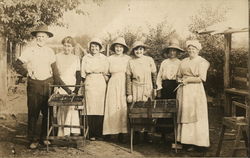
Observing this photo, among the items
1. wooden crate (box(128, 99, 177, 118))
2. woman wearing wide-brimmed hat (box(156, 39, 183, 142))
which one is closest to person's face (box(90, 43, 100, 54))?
woman wearing wide-brimmed hat (box(156, 39, 183, 142))

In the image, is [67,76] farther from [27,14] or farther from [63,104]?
[27,14]

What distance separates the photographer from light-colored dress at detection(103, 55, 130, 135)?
4133 millimetres

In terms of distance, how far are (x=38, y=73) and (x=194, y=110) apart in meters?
1.75

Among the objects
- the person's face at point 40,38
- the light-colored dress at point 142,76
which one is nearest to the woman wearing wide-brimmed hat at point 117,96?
the light-colored dress at point 142,76

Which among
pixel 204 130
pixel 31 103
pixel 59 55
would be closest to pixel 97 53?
pixel 59 55

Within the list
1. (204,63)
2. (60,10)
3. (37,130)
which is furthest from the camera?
(37,130)

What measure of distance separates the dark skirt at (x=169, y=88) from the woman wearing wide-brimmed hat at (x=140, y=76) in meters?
0.12

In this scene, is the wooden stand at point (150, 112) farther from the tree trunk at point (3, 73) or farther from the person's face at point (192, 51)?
the tree trunk at point (3, 73)

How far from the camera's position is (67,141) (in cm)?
385

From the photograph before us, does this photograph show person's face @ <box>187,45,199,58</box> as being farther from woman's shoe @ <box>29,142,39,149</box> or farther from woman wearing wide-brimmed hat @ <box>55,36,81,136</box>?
woman's shoe @ <box>29,142,39,149</box>

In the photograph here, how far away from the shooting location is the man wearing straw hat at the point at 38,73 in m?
3.92

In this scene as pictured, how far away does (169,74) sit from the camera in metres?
4.02

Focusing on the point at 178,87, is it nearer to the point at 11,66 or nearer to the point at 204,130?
the point at 204,130

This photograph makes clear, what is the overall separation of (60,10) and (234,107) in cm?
226
